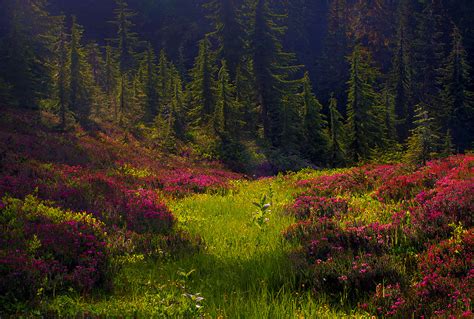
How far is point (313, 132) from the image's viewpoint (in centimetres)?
3312

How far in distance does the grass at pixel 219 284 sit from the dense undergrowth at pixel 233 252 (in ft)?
0.08

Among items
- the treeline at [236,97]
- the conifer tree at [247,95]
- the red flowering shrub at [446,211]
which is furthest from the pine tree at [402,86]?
the red flowering shrub at [446,211]

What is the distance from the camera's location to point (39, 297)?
4.77 meters

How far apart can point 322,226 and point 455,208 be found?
246 centimetres

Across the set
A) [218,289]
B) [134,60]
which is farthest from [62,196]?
[134,60]

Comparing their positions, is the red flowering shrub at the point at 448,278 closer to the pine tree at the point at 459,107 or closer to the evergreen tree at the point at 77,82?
the evergreen tree at the point at 77,82

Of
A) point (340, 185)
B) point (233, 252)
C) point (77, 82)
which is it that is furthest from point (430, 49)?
point (233, 252)

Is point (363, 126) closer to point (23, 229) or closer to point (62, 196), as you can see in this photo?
point (62, 196)

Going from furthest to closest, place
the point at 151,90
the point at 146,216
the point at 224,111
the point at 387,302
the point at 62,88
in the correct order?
1. the point at 151,90
2. the point at 224,111
3. the point at 62,88
4. the point at 146,216
5. the point at 387,302

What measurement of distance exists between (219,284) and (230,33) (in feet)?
117

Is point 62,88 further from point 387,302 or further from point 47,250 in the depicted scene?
point 387,302

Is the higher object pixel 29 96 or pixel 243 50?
pixel 243 50

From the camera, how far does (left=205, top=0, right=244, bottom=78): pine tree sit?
37.7 metres

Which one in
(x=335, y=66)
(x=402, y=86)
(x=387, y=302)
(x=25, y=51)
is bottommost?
(x=387, y=302)
